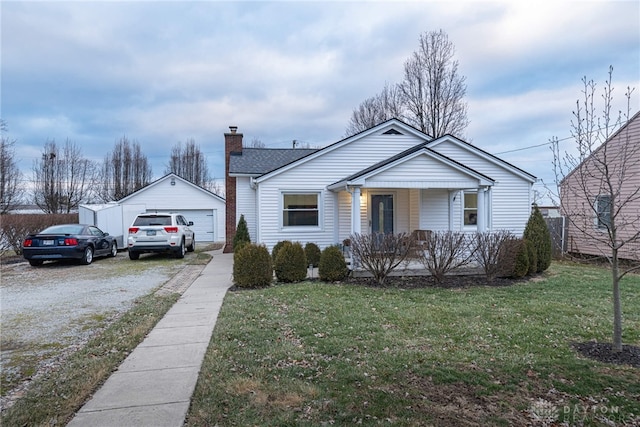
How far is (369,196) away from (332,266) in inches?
208

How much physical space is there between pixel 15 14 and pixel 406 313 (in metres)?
7.87

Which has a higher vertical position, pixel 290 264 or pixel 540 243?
pixel 540 243

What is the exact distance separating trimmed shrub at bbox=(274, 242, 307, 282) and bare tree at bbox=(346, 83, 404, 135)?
18682mm

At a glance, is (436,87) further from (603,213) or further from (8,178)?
(8,178)

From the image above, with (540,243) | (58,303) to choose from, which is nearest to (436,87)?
(540,243)

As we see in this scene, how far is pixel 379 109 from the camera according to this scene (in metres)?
30.5

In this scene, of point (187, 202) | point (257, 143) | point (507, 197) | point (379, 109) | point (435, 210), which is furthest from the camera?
point (257, 143)

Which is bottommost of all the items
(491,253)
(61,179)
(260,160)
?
(491,253)

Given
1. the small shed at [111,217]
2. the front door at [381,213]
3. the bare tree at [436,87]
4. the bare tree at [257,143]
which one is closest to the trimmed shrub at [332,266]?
the front door at [381,213]

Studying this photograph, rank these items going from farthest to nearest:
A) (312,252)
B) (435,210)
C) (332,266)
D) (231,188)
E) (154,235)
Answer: (231,188) < (435,210) < (154,235) < (312,252) < (332,266)

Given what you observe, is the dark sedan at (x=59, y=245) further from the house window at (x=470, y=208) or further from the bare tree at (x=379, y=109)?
the bare tree at (x=379, y=109)

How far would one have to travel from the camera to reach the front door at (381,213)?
14.3 m

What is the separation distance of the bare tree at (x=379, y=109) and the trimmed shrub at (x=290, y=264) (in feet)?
61.3

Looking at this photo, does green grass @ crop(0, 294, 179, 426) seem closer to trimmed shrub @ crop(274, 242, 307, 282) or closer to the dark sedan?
trimmed shrub @ crop(274, 242, 307, 282)
